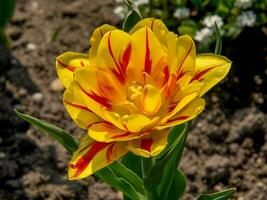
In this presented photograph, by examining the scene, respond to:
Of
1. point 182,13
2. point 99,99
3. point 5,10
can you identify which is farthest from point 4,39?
point 99,99

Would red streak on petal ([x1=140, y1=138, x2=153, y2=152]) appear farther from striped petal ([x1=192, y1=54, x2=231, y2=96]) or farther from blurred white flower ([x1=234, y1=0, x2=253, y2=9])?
blurred white flower ([x1=234, y1=0, x2=253, y2=9])

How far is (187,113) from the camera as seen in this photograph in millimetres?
1392

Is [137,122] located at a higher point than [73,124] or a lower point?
higher

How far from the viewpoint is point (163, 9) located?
2729mm

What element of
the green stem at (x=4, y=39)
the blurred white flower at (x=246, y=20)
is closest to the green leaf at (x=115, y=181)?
the blurred white flower at (x=246, y=20)

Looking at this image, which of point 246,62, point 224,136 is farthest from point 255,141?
point 246,62

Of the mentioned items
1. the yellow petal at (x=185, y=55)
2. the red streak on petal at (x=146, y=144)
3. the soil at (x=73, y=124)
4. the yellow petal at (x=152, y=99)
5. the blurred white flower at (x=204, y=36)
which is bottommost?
the soil at (x=73, y=124)

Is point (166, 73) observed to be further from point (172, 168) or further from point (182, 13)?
point (182, 13)

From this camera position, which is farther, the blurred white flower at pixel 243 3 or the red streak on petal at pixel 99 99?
the blurred white flower at pixel 243 3

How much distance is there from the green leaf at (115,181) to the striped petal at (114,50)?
0.98 feet

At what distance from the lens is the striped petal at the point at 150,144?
4.46 feet

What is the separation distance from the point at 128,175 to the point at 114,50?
0.36 metres

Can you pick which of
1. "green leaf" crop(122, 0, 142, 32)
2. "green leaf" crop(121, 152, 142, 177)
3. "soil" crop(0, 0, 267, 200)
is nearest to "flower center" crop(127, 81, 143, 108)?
"green leaf" crop(122, 0, 142, 32)

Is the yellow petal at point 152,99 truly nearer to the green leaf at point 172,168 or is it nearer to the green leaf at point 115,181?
the green leaf at point 172,168
